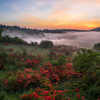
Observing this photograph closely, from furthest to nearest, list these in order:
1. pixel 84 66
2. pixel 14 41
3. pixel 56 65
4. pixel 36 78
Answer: pixel 14 41, pixel 56 65, pixel 84 66, pixel 36 78

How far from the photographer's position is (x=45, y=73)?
5922 mm

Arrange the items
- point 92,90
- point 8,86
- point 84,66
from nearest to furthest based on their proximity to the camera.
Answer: point 92,90 → point 8,86 → point 84,66

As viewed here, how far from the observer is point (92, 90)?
3529 millimetres

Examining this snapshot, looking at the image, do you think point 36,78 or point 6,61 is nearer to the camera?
point 36,78

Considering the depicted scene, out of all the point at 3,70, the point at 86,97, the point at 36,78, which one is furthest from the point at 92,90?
the point at 3,70

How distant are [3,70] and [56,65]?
14.0ft

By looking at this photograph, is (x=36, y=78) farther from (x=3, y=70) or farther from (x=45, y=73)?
(x=3, y=70)

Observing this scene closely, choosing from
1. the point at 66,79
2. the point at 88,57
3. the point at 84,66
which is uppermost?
the point at 88,57

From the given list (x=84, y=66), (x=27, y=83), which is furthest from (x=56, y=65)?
(x=27, y=83)

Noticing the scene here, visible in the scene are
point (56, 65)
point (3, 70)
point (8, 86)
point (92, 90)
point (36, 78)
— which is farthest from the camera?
point (56, 65)

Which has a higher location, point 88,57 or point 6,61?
point 88,57

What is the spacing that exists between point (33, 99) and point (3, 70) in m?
4.79

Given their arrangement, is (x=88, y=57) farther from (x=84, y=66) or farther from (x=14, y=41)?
(x=14, y=41)

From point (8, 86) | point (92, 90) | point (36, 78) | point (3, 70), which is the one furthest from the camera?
point (3, 70)
